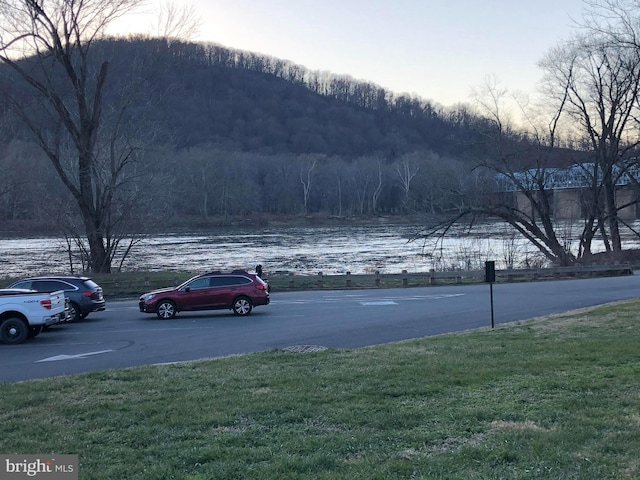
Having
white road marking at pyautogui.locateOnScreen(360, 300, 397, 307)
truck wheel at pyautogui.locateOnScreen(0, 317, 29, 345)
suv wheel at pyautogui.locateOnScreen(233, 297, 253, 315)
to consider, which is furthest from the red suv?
truck wheel at pyautogui.locateOnScreen(0, 317, 29, 345)

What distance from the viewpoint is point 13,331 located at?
17969mm

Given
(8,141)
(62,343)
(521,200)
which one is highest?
(8,141)

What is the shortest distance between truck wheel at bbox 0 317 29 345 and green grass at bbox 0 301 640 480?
8292 millimetres

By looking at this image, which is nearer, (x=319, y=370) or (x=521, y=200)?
(x=319, y=370)

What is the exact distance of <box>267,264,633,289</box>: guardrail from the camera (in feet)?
109

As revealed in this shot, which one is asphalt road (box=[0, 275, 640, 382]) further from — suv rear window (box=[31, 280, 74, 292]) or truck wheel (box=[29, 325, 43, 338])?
suv rear window (box=[31, 280, 74, 292])

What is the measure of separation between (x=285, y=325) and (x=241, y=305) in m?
4.08

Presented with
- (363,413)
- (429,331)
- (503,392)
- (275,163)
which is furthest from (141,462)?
(275,163)

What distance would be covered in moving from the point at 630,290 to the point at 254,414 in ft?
77.4

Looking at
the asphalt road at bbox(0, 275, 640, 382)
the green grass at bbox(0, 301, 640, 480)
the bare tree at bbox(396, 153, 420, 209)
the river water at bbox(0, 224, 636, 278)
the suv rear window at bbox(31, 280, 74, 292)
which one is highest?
the bare tree at bbox(396, 153, 420, 209)

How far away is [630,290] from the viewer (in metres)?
27.1

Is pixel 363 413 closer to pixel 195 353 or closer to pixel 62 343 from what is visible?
pixel 195 353

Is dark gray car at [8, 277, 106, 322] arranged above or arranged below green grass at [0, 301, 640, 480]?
above

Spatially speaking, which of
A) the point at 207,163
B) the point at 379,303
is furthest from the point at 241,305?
the point at 207,163
